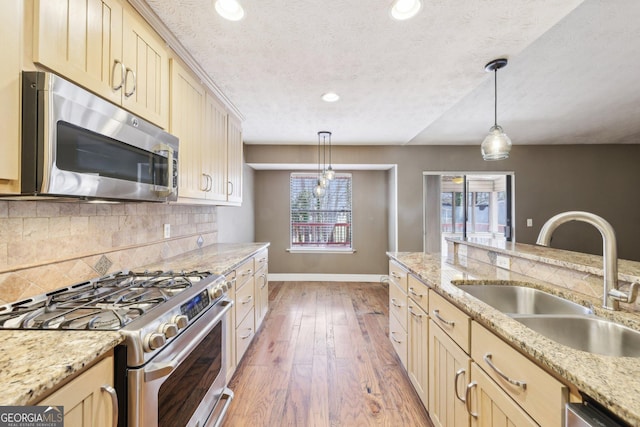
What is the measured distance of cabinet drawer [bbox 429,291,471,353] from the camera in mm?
1246

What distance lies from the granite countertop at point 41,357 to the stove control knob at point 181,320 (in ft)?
0.76

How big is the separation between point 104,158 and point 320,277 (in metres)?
4.48

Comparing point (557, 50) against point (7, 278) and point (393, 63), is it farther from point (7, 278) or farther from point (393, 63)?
point (7, 278)

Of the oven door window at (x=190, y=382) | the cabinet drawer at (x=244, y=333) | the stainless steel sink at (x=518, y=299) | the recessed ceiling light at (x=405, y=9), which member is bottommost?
the cabinet drawer at (x=244, y=333)

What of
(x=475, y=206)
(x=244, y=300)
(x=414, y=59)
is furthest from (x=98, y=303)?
(x=475, y=206)

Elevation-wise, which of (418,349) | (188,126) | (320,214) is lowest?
(418,349)

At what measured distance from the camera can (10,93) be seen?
34.1 inches

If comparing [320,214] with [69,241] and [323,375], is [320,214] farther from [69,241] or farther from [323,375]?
[69,241]

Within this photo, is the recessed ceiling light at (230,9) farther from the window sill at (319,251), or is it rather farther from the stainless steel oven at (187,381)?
the window sill at (319,251)

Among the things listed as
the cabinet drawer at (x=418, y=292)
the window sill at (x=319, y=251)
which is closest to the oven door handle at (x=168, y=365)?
the cabinet drawer at (x=418, y=292)

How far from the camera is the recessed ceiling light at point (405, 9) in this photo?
143cm

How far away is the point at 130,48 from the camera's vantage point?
1.42 metres

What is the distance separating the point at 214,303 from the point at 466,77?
243 centimetres

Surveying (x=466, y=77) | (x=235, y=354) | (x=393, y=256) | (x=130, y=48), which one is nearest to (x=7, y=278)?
(x=130, y=48)
